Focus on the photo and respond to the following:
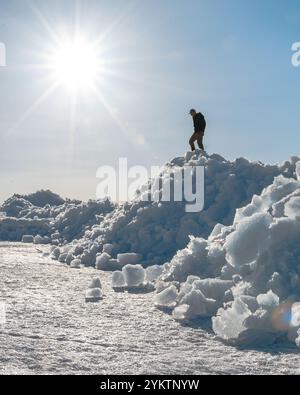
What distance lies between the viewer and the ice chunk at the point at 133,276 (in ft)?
22.7

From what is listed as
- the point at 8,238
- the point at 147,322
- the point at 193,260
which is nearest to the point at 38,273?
the point at 193,260

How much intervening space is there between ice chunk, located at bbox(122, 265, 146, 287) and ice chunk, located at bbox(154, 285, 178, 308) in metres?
1.27

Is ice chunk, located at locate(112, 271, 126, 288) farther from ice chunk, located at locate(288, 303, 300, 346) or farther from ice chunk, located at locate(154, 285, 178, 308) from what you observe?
ice chunk, located at locate(288, 303, 300, 346)

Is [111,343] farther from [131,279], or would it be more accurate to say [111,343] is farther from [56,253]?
[56,253]

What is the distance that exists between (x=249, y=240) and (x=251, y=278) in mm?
391

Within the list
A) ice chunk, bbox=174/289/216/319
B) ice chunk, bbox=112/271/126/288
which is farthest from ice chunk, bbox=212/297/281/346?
ice chunk, bbox=112/271/126/288

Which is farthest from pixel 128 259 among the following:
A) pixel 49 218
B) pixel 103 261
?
pixel 49 218

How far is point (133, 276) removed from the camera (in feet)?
22.8

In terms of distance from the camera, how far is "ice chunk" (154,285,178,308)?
560 centimetres

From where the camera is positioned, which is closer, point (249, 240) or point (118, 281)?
point (249, 240)

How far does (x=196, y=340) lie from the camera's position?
4.29 m

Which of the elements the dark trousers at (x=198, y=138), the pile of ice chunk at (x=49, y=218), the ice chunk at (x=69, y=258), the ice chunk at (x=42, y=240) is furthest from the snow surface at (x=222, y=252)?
the ice chunk at (x=42, y=240)

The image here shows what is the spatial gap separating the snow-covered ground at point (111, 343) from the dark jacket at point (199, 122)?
5.68 metres

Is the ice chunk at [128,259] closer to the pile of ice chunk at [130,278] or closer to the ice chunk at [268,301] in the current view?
the pile of ice chunk at [130,278]
